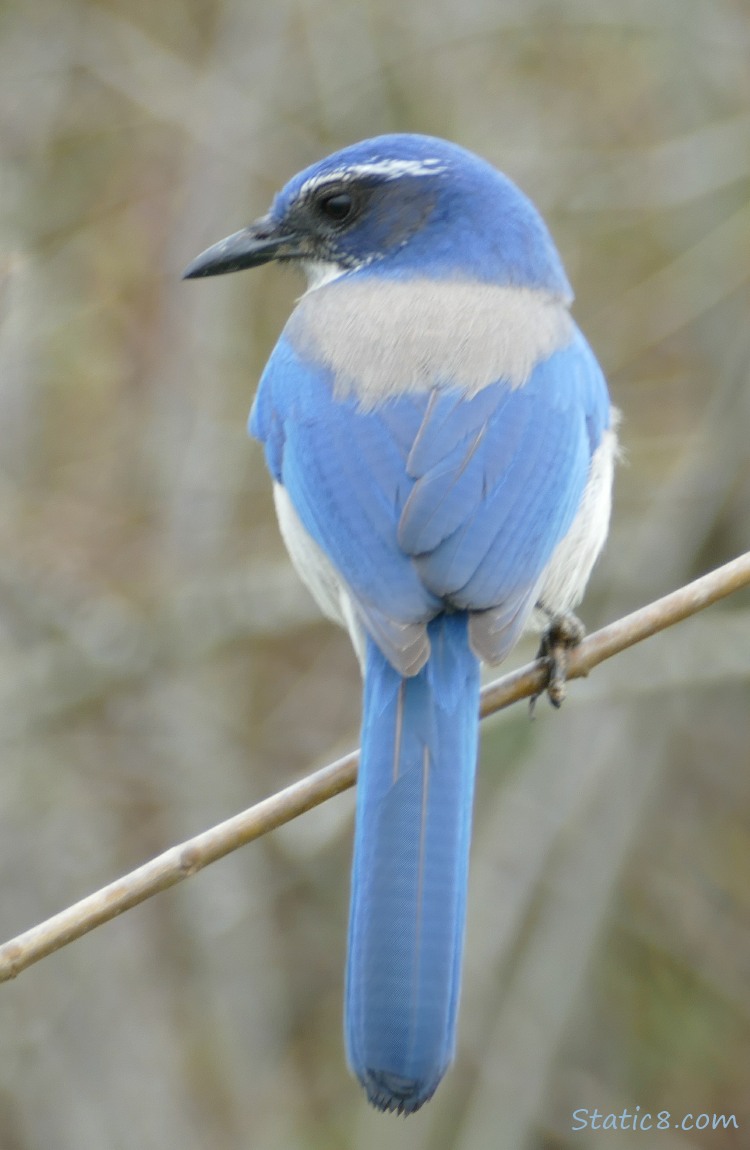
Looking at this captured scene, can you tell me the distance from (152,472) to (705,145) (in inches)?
134

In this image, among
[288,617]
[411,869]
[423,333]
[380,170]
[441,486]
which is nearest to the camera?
[411,869]

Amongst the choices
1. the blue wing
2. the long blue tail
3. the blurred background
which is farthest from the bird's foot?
the blurred background

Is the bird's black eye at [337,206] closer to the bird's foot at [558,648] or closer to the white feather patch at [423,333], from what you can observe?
the white feather patch at [423,333]

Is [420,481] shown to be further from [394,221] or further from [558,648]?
[394,221]

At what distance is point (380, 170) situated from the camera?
5.42 m

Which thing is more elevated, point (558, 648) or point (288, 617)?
point (558, 648)

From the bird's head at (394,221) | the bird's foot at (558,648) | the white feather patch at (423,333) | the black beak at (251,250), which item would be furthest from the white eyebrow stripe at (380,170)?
the bird's foot at (558,648)

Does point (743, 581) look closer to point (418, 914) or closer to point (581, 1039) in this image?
point (418, 914)

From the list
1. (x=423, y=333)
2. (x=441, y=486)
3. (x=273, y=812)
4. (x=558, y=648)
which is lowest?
(x=558, y=648)

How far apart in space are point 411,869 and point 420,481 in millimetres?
1132

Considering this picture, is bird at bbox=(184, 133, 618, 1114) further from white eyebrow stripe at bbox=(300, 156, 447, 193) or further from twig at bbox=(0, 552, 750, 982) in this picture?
twig at bbox=(0, 552, 750, 982)

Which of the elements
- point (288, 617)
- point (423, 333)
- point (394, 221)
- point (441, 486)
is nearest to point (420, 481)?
point (441, 486)

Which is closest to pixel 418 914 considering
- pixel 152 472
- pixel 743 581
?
pixel 743 581

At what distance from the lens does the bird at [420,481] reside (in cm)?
361
